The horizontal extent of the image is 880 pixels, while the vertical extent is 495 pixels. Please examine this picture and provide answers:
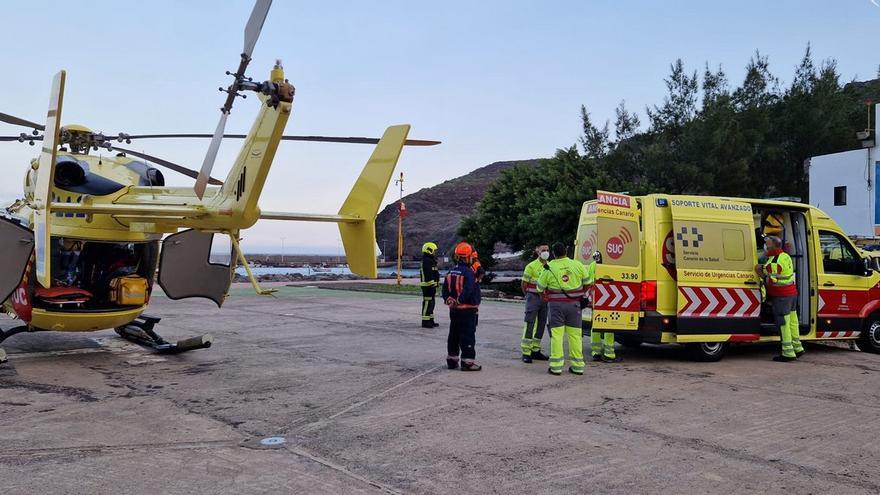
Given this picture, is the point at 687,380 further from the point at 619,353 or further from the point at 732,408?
the point at 619,353

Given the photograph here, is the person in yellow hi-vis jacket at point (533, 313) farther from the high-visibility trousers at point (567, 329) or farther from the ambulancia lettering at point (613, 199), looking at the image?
the ambulancia lettering at point (613, 199)

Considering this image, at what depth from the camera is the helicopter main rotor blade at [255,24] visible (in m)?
6.05

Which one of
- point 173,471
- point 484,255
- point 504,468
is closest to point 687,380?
point 504,468

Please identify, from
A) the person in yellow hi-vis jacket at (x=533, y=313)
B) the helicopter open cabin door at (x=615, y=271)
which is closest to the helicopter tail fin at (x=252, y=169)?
the person in yellow hi-vis jacket at (x=533, y=313)

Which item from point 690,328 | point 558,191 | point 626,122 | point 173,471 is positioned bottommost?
point 173,471

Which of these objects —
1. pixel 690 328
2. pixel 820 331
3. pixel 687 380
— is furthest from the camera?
pixel 820 331

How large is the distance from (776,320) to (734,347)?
1541 mm

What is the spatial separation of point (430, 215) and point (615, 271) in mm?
80237

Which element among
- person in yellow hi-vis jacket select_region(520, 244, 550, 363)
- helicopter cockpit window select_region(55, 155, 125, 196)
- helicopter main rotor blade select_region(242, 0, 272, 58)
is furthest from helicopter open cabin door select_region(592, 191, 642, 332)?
helicopter cockpit window select_region(55, 155, 125, 196)

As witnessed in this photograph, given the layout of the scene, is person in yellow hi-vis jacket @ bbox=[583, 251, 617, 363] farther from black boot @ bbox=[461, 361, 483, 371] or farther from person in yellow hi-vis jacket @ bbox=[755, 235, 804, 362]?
person in yellow hi-vis jacket @ bbox=[755, 235, 804, 362]

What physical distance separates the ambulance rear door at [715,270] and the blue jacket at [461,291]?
298 cm

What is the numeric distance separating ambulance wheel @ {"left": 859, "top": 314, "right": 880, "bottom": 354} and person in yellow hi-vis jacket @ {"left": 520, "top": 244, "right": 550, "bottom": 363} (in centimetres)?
542

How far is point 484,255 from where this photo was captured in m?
28.1

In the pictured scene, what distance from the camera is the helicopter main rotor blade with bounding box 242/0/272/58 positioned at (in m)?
6.05
